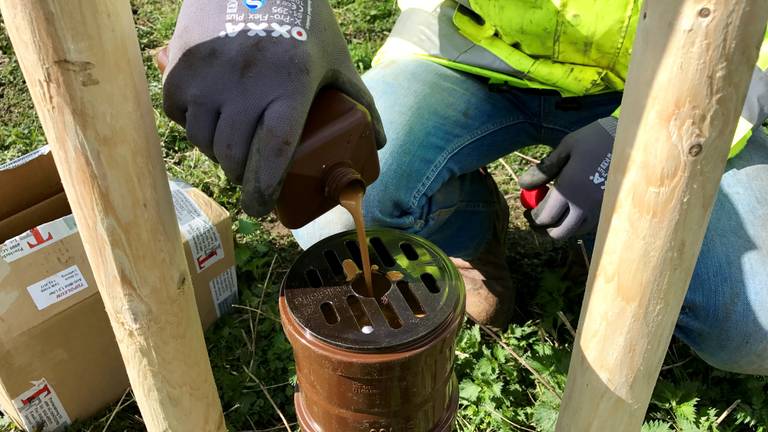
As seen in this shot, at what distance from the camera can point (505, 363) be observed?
201cm

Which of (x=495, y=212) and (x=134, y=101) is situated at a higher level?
(x=134, y=101)

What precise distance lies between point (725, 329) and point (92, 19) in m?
1.44

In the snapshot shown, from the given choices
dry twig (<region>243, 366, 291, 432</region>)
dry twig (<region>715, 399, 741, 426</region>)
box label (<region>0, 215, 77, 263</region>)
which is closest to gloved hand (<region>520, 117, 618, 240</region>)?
dry twig (<region>715, 399, 741, 426</region>)

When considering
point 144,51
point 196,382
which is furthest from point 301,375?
point 144,51

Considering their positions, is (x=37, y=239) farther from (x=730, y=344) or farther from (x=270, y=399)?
(x=730, y=344)

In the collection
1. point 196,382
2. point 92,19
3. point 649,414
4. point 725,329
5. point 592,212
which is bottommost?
point 649,414

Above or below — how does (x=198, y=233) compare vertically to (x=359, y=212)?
below

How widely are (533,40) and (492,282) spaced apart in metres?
0.72

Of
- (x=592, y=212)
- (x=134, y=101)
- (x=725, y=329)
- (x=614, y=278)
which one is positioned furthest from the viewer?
(x=725, y=329)

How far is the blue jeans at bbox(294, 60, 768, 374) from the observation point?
1.64 meters

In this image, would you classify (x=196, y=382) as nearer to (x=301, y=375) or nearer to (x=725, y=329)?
(x=301, y=375)

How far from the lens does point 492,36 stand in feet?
6.09

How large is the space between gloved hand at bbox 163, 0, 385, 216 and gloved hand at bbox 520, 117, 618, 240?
505 mm

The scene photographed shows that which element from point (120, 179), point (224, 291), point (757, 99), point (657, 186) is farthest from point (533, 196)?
point (120, 179)
